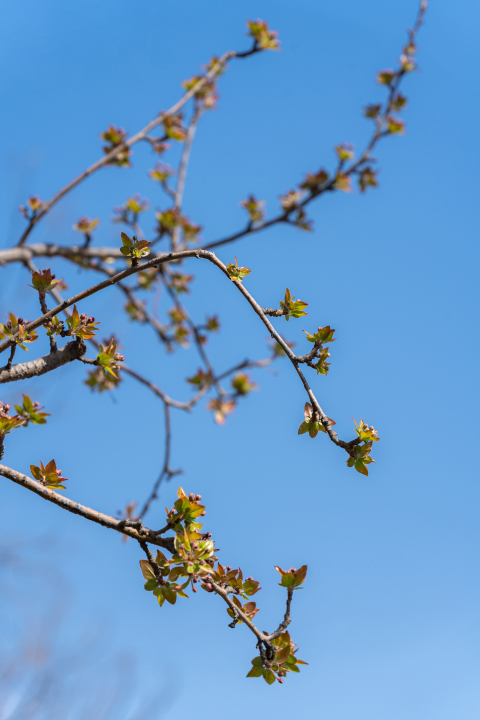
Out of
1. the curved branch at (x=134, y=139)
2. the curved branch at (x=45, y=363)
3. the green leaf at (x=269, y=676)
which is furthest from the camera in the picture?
the curved branch at (x=134, y=139)

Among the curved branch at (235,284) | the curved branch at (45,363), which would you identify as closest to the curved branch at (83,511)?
the curved branch at (45,363)

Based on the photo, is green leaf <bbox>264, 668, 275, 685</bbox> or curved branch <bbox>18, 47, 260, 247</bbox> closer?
green leaf <bbox>264, 668, 275, 685</bbox>

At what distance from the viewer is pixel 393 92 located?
481 centimetres

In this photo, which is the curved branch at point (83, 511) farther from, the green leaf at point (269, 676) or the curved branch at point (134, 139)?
the curved branch at point (134, 139)

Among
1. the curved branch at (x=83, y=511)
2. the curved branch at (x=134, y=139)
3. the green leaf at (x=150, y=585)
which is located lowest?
the green leaf at (x=150, y=585)

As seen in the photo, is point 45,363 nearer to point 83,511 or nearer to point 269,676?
point 83,511

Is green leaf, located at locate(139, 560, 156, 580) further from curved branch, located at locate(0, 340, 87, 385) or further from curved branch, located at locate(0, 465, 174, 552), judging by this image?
curved branch, located at locate(0, 340, 87, 385)

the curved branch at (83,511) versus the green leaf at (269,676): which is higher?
the curved branch at (83,511)

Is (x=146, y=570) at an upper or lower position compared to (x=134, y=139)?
lower

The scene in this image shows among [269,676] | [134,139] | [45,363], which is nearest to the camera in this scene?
[269,676]

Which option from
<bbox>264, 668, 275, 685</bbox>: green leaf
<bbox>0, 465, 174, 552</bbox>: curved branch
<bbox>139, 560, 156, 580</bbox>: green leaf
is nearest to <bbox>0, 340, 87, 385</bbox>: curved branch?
<bbox>0, 465, 174, 552</bbox>: curved branch

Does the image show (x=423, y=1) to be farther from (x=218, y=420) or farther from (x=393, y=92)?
(x=218, y=420)

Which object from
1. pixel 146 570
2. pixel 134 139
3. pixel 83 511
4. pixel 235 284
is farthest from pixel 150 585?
pixel 134 139

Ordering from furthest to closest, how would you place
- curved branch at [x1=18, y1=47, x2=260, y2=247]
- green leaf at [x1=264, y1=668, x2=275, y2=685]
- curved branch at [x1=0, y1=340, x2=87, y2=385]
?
curved branch at [x1=18, y1=47, x2=260, y2=247] < curved branch at [x1=0, y1=340, x2=87, y2=385] < green leaf at [x1=264, y1=668, x2=275, y2=685]
